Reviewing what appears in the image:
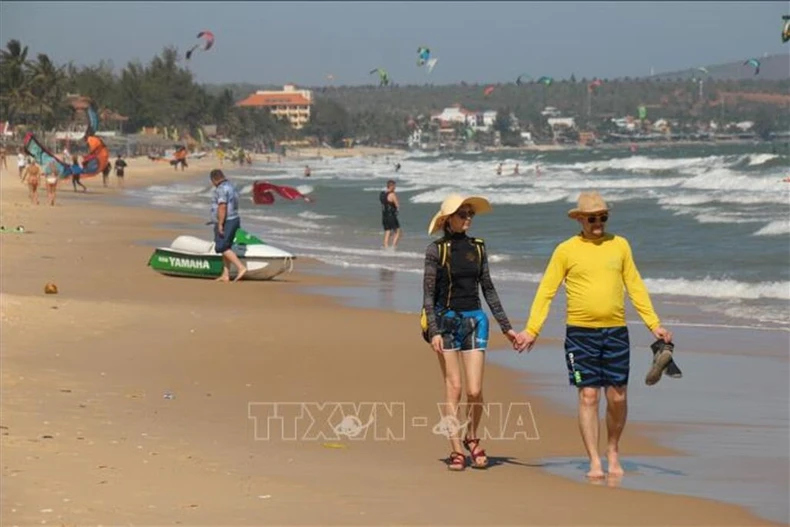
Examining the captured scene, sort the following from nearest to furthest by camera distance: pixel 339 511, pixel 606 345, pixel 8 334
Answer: pixel 339 511 < pixel 606 345 < pixel 8 334

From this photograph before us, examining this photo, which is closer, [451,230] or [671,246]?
[451,230]

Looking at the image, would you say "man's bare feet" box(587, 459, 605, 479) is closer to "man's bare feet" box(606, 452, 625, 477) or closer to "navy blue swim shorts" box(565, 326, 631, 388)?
"man's bare feet" box(606, 452, 625, 477)

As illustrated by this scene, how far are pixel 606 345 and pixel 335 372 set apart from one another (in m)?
3.79

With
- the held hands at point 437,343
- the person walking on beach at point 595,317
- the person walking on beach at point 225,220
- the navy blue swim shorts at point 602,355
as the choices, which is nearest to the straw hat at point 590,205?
the person walking on beach at point 595,317

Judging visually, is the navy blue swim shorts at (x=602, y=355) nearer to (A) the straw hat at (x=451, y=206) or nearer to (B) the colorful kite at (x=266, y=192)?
(A) the straw hat at (x=451, y=206)

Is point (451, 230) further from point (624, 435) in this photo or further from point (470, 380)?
point (624, 435)

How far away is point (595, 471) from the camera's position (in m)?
7.21

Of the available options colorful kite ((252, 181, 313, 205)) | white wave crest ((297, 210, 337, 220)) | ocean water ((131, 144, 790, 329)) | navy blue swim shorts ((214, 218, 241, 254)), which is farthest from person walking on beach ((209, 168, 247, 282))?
white wave crest ((297, 210, 337, 220))

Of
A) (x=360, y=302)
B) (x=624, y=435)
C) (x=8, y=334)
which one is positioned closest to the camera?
(x=624, y=435)

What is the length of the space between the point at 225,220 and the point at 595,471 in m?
9.62

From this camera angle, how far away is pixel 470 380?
7.44m

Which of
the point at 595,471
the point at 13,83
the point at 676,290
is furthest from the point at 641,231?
the point at 13,83

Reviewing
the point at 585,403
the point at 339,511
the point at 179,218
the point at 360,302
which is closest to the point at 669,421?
the point at 585,403

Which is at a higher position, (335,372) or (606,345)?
(606,345)
